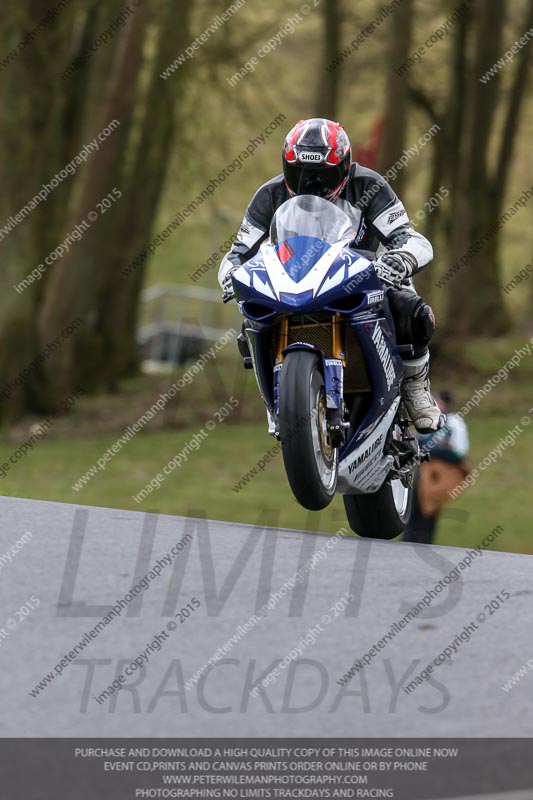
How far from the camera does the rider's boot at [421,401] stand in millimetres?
7117

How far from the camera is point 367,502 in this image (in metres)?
7.31

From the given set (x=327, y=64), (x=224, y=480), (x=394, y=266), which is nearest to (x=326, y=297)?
(x=394, y=266)

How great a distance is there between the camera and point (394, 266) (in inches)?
250

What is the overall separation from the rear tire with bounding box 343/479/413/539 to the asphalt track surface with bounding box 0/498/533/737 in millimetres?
1464

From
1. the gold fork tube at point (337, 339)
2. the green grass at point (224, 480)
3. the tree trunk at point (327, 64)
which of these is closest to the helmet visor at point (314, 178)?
the gold fork tube at point (337, 339)

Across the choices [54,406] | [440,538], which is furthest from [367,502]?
[54,406]

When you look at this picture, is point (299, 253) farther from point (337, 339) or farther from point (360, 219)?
point (360, 219)

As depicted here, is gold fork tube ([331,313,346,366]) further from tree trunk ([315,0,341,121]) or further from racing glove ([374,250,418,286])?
tree trunk ([315,0,341,121])

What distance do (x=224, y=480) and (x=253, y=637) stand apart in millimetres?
15633

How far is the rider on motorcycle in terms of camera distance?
6277 millimetres

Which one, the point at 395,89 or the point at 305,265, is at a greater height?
the point at 305,265

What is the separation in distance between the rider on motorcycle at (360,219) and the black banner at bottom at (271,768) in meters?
3.07

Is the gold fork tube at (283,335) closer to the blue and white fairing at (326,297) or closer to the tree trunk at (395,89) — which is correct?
the blue and white fairing at (326,297)

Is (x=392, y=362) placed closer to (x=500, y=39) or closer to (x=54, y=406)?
(x=54, y=406)
